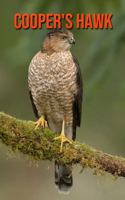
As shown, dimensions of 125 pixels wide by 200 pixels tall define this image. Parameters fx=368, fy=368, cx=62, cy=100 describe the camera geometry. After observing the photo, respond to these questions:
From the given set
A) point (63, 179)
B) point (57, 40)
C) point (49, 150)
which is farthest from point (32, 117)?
point (49, 150)

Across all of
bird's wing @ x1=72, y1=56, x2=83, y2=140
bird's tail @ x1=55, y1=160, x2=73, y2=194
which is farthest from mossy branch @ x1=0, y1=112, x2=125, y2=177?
bird's tail @ x1=55, y1=160, x2=73, y2=194

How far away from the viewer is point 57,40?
16.6 feet

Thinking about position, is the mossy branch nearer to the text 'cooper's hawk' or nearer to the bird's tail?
the text 'cooper's hawk'

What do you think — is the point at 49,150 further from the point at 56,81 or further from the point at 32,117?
the point at 32,117

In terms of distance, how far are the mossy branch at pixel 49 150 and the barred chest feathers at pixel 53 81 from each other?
75 cm

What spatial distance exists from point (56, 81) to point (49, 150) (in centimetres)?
103

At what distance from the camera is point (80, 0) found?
4.40 meters

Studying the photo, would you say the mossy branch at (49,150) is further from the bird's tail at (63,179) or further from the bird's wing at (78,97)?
the bird's tail at (63,179)

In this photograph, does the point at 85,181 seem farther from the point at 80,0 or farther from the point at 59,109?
the point at 80,0

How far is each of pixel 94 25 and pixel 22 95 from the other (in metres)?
3.94

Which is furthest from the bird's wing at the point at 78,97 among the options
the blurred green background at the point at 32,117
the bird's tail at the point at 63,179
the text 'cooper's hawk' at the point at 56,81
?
the blurred green background at the point at 32,117

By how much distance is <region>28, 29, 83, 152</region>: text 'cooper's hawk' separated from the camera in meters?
4.86

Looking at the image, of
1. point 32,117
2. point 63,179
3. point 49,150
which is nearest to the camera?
point 49,150

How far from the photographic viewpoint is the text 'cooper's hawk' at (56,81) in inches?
191
